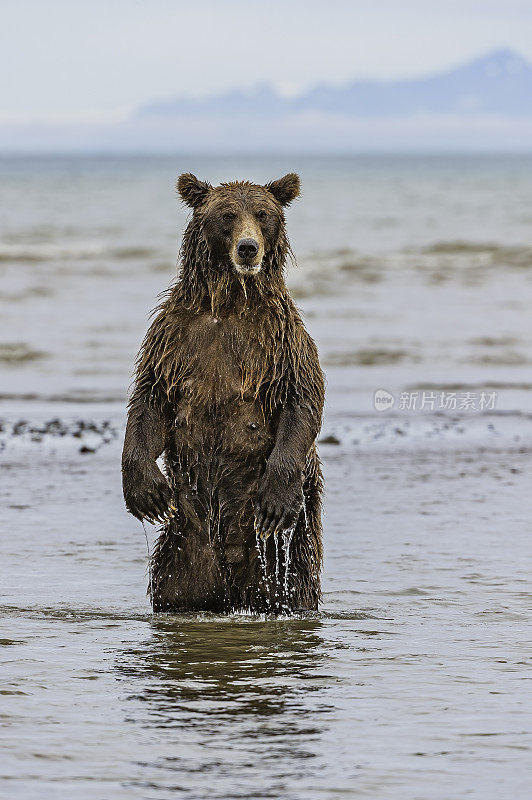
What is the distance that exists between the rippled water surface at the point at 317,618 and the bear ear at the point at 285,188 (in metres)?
1.83

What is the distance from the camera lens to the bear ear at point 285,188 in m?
6.49

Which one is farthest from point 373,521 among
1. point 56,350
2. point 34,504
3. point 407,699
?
point 56,350

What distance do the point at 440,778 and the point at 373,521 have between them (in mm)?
4411

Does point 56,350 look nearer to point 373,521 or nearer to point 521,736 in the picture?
point 373,521

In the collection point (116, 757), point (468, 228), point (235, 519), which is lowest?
point (116, 757)

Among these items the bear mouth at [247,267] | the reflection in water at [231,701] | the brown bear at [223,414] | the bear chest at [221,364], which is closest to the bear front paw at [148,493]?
the brown bear at [223,414]

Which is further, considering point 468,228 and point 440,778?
point 468,228

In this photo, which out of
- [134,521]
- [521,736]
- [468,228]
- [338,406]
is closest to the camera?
[521,736]

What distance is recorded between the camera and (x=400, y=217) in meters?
47.9

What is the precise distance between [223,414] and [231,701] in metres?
1.63

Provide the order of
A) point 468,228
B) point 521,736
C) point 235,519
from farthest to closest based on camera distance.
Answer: point 468,228, point 235,519, point 521,736

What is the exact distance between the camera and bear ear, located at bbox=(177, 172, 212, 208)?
6.38 meters

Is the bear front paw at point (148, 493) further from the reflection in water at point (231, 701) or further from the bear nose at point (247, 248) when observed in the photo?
the bear nose at point (247, 248)

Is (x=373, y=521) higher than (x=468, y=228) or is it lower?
lower
